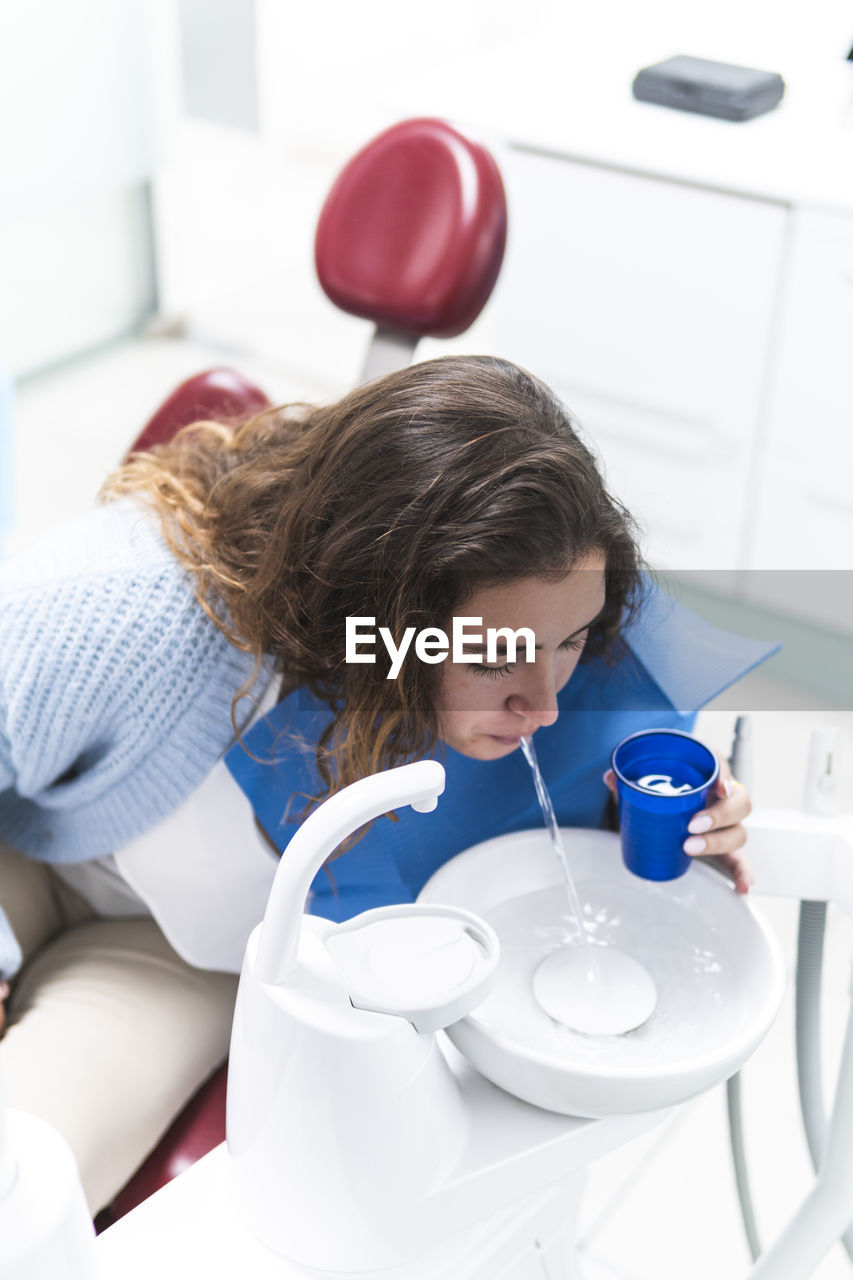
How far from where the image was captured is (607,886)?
40.9 inches

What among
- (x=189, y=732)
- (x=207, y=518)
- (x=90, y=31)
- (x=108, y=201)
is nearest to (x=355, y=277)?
(x=207, y=518)

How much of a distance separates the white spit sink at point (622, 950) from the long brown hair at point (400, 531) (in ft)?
0.44

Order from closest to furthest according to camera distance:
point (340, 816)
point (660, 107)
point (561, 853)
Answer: point (340, 816) → point (561, 853) → point (660, 107)

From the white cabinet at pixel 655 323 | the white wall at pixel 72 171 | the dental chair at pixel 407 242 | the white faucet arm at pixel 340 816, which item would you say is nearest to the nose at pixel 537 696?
the white faucet arm at pixel 340 816

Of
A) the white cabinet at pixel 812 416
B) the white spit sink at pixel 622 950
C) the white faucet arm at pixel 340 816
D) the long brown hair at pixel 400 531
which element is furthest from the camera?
the white cabinet at pixel 812 416

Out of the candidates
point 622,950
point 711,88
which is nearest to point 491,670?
point 622,950

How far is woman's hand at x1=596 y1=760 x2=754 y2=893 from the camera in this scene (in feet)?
3.10

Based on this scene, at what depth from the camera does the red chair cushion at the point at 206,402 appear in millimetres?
1526

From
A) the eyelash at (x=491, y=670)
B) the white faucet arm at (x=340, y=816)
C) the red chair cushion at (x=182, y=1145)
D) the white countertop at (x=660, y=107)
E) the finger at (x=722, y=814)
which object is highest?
the white faucet arm at (x=340, y=816)

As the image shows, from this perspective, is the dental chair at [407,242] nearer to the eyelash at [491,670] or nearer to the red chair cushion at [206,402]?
the red chair cushion at [206,402]

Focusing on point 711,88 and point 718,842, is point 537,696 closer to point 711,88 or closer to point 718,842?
point 718,842

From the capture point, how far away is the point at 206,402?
1.53 metres

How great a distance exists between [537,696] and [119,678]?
0.38 metres

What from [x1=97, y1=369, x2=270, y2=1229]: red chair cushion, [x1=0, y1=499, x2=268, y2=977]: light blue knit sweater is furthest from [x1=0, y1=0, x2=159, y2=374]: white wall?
[x1=97, y1=369, x2=270, y2=1229]: red chair cushion
